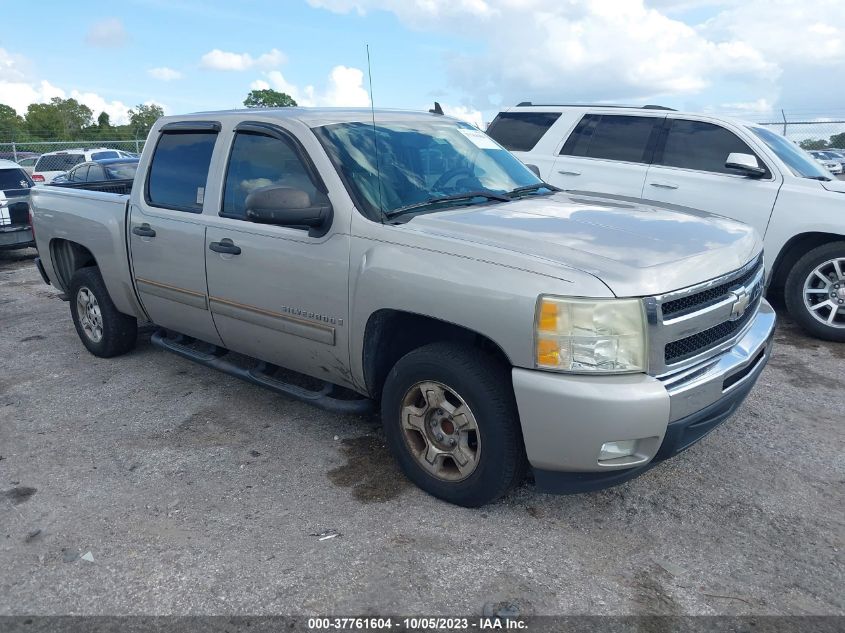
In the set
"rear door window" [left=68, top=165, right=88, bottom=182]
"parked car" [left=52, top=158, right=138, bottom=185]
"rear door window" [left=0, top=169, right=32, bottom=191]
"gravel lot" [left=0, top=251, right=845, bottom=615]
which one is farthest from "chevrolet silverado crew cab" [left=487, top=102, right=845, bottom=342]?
"rear door window" [left=68, top=165, right=88, bottom=182]

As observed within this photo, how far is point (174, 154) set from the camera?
4582 mm

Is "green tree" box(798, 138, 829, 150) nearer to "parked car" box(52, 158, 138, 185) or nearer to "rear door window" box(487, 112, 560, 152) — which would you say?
"rear door window" box(487, 112, 560, 152)

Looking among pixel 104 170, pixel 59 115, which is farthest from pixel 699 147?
pixel 59 115

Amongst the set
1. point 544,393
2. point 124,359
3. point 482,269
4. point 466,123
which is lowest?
point 124,359

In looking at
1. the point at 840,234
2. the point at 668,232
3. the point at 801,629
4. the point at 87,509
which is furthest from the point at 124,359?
the point at 840,234

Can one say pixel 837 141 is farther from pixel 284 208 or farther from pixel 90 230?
pixel 284 208

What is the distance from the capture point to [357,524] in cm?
317

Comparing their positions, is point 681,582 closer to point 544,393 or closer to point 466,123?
point 544,393

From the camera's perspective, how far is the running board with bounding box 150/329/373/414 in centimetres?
373

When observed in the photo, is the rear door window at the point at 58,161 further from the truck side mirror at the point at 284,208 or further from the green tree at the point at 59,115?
the green tree at the point at 59,115

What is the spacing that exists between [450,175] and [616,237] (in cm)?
118

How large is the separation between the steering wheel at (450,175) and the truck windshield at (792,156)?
3.66m

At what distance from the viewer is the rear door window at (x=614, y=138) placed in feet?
22.5

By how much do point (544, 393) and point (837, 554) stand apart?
1448mm
